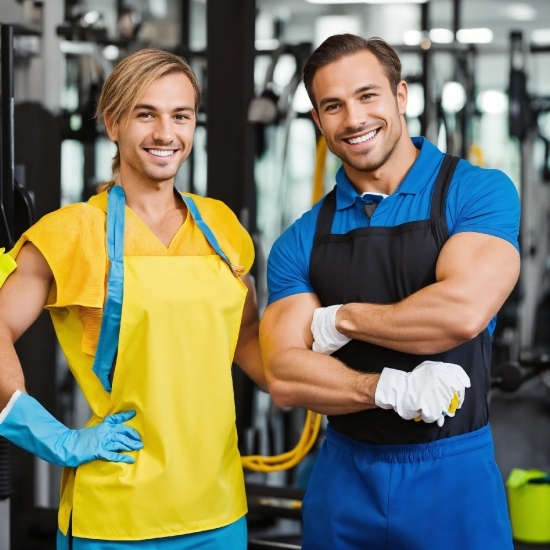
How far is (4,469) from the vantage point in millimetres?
2611

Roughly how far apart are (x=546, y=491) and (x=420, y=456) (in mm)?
2038

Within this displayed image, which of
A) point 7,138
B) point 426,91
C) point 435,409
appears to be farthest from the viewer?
point 426,91

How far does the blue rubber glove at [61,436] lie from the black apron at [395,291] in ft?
1.67

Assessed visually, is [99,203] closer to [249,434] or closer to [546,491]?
[249,434]

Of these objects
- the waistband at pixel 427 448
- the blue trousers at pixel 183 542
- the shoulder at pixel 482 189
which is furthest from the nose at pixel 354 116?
the blue trousers at pixel 183 542

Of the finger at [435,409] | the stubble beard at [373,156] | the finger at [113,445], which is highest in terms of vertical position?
the stubble beard at [373,156]

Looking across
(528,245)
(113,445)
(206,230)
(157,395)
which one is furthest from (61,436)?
(528,245)

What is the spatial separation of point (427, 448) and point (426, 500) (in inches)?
4.4

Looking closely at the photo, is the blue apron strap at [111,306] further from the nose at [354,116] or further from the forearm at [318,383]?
the nose at [354,116]

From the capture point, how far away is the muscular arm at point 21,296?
1877 mm

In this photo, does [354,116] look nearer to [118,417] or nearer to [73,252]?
[73,252]

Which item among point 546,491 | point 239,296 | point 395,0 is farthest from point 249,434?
point 395,0

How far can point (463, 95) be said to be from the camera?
239 inches

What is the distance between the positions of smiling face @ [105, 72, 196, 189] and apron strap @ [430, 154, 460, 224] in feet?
1.84
